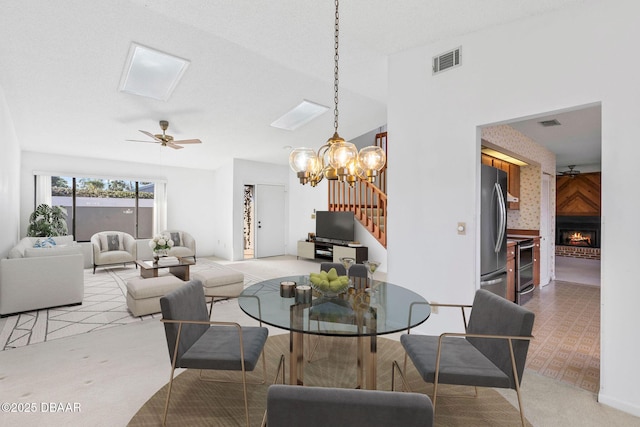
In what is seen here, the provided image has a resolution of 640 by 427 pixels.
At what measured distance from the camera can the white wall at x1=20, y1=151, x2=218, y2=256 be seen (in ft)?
21.2

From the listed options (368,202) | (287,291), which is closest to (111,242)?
(368,202)

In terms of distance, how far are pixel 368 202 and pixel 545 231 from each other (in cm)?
362

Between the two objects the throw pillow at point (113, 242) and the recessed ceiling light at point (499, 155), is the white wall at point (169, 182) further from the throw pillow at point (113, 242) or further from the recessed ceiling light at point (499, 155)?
the recessed ceiling light at point (499, 155)

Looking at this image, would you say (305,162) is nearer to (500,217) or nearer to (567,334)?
(500,217)

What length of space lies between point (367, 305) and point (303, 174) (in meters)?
1.08

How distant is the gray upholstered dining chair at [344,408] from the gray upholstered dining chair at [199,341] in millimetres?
843

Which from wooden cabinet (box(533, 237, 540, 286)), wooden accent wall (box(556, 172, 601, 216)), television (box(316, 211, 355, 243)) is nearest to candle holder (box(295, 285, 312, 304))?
wooden cabinet (box(533, 237, 540, 286))

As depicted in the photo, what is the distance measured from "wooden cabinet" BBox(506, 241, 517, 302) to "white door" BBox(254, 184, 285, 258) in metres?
5.97

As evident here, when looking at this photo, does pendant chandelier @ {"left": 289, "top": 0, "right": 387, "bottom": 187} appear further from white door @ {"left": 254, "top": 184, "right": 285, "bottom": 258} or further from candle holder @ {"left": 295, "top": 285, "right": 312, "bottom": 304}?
white door @ {"left": 254, "top": 184, "right": 285, "bottom": 258}

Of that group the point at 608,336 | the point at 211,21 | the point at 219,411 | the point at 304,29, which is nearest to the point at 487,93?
the point at 304,29

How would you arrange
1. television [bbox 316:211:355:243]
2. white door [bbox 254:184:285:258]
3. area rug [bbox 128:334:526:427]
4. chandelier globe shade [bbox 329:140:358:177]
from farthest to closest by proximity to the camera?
1. white door [bbox 254:184:285:258]
2. television [bbox 316:211:355:243]
3. chandelier globe shade [bbox 329:140:358:177]
4. area rug [bbox 128:334:526:427]

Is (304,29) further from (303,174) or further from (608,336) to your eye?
(608,336)

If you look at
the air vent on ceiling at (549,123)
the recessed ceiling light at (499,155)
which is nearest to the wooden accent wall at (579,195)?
the recessed ceiling light at (499,155)

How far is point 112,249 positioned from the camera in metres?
6.70
